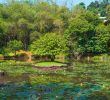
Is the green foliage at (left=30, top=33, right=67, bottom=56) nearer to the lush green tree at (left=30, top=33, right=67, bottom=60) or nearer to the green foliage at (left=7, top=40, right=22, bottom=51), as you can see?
the lush green tree at (left=30, top=33, right=67, bottom=60)

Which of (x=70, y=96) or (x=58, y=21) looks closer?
(x=70, y=96)

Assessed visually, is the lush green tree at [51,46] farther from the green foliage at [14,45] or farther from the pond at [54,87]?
the pond at [54,87]

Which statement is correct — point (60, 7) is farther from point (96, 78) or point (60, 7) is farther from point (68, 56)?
point (96, 78)

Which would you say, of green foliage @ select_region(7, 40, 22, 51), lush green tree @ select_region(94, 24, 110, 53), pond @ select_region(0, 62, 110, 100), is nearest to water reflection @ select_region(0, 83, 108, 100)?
pond @ select_region(0, 62, 110, 100)

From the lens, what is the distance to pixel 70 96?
20.6 m

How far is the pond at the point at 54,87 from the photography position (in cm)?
2058

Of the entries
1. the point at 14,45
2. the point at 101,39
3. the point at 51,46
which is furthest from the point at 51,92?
the point at 101,39

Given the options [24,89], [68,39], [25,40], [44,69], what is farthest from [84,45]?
[24,89]

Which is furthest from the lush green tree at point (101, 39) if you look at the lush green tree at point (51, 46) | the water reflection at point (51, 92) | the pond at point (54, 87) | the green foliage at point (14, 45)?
the water reflection at point (51, 92)

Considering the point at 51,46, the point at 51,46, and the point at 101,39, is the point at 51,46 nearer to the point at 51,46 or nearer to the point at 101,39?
the point at 51,46

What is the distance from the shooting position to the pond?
2058 centimetres

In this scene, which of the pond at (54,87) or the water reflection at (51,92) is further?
the pond at (54,87)

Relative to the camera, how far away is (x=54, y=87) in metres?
24.5

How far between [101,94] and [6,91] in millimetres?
5594
